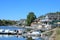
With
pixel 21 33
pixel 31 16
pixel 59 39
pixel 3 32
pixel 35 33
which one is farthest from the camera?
pixel 31 16

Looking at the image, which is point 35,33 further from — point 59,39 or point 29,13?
point 29,13

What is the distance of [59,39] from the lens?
20016 millimetres

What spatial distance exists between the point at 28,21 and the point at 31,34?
72.7 metres

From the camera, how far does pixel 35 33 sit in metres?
55.2

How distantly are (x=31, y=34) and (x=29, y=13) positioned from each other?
7255cm

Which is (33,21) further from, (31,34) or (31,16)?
(31,34)

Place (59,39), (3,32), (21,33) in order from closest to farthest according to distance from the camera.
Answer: (59,39), (21,33), (3,32)

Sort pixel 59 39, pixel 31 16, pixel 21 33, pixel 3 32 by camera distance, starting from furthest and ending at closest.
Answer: pixel 31 16
pixel 3 32
pixel 21 33
pixel 59 39

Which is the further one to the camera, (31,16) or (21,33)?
(31,16)

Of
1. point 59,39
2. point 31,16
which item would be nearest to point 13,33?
point 59,39

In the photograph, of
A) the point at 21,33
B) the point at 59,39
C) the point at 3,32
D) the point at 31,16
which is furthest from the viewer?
the point at 31,16

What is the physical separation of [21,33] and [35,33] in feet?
17.4

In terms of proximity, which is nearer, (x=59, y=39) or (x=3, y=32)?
(x=59, y=39)

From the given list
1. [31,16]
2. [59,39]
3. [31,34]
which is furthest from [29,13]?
[59,39]
